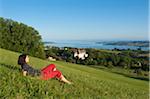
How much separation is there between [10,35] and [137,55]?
5716cm

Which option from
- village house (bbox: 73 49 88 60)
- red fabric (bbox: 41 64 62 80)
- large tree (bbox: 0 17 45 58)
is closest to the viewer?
red fabric (bbox: 41 64 62 80)

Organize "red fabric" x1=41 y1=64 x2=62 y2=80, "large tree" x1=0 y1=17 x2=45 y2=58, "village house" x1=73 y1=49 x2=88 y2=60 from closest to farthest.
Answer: "red fabric" x1=41 y1=64 x2=62 y2=80
"large tree" x1=0 y1=17 x2=45 y2=58
"village house" x1=73 y1=49 x2=88 y2=60

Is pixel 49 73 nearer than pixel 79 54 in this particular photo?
Yes

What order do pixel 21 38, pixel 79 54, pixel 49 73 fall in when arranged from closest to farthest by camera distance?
pixel 49 73 → pixel 21 38 → pixel 79 54

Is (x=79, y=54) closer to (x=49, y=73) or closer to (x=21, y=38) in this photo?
(x=21, y=38)

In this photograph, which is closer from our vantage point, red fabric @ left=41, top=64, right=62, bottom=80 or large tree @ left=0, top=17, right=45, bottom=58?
red fabric @ left=41, top=64, right=62, bottom=80

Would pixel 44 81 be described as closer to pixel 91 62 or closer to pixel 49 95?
pixel 49 95

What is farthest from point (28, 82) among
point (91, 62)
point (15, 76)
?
point (91, 62)

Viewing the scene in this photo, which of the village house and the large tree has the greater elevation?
the large tree

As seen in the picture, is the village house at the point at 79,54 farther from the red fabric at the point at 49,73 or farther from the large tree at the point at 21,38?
the red fabric at the point at 49,73

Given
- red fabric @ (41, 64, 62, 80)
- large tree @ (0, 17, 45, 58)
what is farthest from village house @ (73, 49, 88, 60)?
red fabric @ (41, 64, 62, 80)

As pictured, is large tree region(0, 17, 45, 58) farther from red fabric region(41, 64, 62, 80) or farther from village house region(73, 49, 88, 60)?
red fabric region(41, 64, 62, 80)

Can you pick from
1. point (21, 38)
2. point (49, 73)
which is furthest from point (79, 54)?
point (49, 73)

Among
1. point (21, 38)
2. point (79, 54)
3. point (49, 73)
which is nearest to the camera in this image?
point (49, 73)
